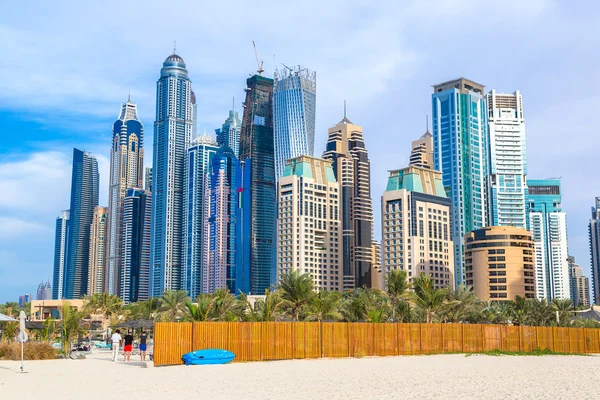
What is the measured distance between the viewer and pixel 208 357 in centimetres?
3117

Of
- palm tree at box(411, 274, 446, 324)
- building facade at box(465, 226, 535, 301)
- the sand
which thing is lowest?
the sand

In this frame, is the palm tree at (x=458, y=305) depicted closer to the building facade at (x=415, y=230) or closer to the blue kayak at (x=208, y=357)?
the blue kayak at (x=208, y=357)

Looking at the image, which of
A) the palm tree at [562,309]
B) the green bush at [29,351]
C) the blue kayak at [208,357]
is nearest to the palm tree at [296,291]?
the green bush at [29,351]

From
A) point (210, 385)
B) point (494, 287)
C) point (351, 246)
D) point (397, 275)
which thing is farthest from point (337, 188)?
point (210, 385)

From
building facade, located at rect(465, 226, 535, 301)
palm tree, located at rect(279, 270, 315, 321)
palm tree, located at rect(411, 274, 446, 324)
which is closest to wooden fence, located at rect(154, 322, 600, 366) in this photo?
palm tree, located at rect(411, 274, 446, 324)

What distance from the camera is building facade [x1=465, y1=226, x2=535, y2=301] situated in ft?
497

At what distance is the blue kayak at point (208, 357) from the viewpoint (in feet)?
101

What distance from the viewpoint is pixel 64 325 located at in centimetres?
3978

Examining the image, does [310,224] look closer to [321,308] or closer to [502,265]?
[502,265]

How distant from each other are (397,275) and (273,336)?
33.1 m

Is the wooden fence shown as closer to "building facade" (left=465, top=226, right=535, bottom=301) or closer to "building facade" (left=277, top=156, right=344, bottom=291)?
"building facade" (left=465, top=226, right=535, bottom=301)

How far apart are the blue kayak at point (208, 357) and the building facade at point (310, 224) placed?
13977 centimetres

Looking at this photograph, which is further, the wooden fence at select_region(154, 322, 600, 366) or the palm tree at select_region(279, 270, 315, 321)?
the palm tree at select_region(279, 270, 315, 321)

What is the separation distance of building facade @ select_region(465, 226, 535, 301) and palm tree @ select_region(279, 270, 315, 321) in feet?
348
